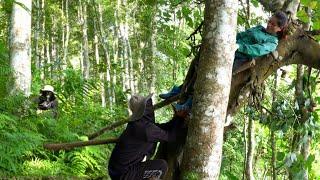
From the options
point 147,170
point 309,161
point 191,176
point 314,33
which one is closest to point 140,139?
point 147,170

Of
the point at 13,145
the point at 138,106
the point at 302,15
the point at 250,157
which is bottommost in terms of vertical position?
the point at 250,157

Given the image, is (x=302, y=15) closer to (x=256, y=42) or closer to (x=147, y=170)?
(x=256, y=42)

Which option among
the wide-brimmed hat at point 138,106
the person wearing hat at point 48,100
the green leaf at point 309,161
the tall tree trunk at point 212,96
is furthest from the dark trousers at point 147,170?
the person wearing hat at point 48,100

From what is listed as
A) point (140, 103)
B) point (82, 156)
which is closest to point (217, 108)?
point (140, 103)

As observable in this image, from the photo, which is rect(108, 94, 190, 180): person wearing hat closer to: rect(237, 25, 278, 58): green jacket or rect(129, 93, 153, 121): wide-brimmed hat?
rect(129, 93, 153, 121): wide-brimmed hat

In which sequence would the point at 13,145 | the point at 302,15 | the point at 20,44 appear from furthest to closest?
1. the point at 20,44
2. the point at 13,145
3. the point at 302,15

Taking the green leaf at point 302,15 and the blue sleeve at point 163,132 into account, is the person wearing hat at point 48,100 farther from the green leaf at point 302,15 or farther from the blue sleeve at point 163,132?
the green leaf at point 302,15

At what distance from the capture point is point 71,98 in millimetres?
10203

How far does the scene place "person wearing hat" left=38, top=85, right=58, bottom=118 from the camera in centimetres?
884

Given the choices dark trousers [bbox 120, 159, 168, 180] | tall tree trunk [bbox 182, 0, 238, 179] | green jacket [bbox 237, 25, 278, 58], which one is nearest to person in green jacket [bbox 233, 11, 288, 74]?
green jacket [bbox 237, 25, 278, 58]

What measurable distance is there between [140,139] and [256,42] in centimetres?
163

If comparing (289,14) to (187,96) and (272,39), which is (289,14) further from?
(187,96)

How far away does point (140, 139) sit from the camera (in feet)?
16.3

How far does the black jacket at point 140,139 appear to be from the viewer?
4738 mm
